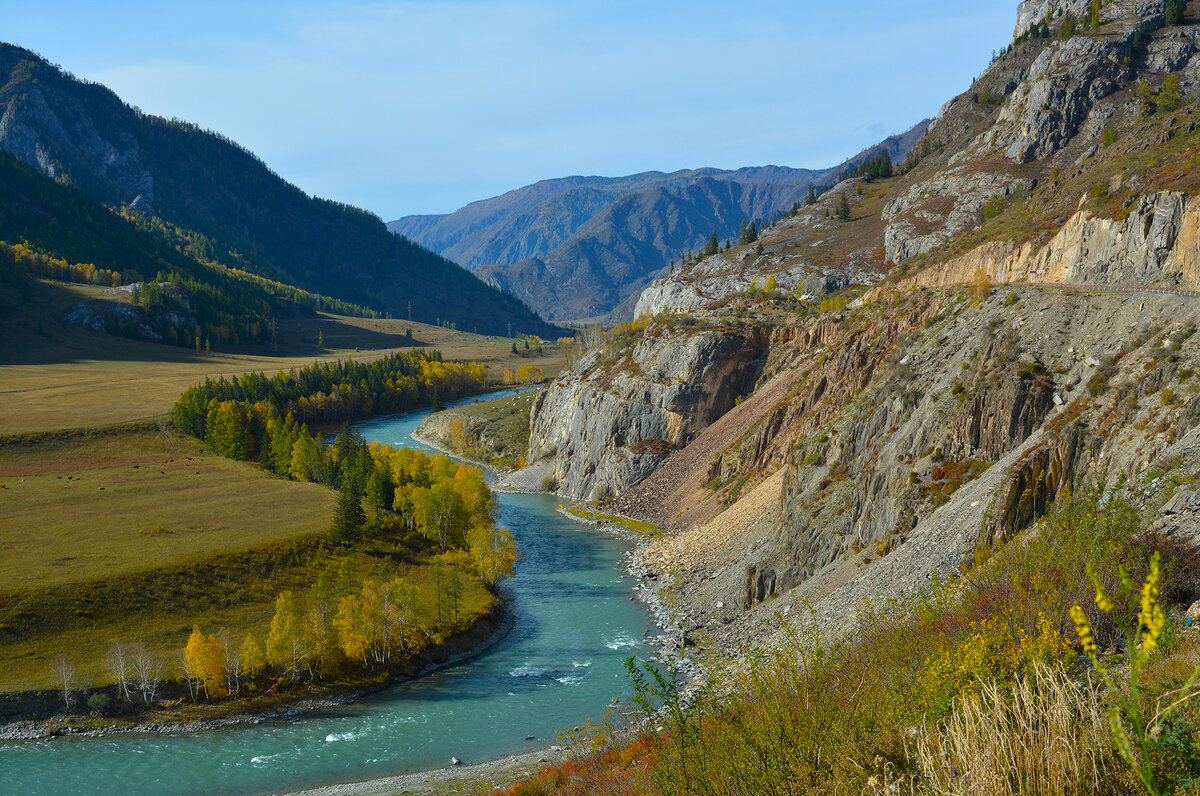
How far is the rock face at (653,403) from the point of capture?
9400 centimetres

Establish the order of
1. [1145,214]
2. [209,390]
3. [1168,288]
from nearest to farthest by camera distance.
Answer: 1. [1168,288]
2. [1145,214]
3. [209,390]

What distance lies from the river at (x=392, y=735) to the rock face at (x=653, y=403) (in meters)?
38.9

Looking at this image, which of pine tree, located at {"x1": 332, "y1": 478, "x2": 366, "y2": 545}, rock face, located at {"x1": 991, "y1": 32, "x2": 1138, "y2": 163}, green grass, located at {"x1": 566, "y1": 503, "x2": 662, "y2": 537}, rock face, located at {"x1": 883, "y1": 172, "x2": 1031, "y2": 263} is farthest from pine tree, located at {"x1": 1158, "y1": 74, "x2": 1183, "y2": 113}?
pine tree, located at {"x1": 332, "y1": 478, "x2": 366, "y2": 545}

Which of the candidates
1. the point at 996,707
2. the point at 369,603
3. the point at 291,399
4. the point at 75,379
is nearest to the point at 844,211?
the point at 291,399

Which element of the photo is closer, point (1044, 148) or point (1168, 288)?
point (1168, 288)

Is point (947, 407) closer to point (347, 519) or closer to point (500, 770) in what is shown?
point (500, 770)

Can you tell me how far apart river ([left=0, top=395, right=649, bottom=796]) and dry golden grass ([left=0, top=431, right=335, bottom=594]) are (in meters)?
18.4

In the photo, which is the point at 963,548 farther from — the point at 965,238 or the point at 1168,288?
the point at 965,238

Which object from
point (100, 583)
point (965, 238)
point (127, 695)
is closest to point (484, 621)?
point (127, 695)

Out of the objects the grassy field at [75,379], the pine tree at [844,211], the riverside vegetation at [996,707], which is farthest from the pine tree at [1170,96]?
the grassy field at [75,379]

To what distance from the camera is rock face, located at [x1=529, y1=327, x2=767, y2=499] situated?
94.0 m

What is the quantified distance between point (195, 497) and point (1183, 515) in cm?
8017

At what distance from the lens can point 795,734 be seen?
11.5m

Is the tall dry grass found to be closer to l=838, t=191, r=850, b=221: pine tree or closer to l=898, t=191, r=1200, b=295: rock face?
l=898, t=191, r=1200, b=295: rock face
